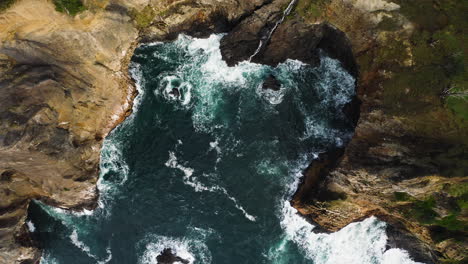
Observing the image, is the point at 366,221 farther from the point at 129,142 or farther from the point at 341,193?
the point at 129,142

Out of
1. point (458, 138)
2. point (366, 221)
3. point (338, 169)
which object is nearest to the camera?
point (458, 138)

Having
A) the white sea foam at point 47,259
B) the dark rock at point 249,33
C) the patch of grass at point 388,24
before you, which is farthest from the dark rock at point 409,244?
the white sea foam at point 47,259

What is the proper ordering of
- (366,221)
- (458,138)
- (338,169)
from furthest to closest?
1. (366,221)
2. (338,169)
3. (458,138)

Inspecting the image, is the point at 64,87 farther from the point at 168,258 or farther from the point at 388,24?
the point at 388,24

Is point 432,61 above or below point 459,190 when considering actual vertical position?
above

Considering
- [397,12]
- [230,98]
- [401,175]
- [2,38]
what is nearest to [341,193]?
[401,175]

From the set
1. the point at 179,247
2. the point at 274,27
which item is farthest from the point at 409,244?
the point at 274,27

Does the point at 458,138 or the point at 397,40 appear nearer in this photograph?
the point at 458,138

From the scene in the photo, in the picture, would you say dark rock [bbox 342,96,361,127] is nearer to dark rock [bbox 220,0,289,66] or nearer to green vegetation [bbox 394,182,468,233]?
green vegetation [bbox 394,182,468,233]

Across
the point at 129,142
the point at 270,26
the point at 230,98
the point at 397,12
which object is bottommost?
Answer: the point at 129,142
